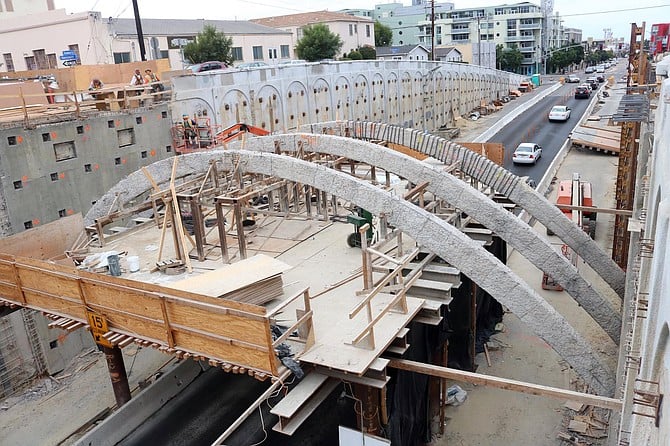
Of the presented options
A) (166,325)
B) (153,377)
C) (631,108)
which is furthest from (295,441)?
(631,108)

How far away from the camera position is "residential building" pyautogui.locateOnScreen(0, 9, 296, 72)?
46.9m

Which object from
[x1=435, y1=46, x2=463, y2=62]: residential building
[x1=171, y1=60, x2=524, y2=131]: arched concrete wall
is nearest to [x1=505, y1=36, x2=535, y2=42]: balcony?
[x1=435, y1=46, x2=463, y2=62]: residential building

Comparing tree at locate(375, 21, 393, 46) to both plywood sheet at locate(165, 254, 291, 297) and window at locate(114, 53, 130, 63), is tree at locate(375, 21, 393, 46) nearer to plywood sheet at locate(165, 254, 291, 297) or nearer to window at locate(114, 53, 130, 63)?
window at locate(114, 53, 130, 63)

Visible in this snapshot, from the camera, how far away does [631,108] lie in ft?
55.4

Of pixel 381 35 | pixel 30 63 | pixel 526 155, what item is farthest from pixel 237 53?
pixel 526 155

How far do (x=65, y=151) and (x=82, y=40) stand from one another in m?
32.2

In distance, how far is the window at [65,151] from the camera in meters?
19.6

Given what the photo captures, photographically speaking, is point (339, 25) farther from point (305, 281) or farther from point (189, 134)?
point (305, 281)

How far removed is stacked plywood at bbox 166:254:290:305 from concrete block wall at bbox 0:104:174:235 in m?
9.44

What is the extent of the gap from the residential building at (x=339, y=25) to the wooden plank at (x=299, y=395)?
69.0m

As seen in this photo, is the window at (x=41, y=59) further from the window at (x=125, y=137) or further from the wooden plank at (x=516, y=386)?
the wooden plank at (x=516, y=386)

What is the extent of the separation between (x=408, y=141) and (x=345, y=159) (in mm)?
2171

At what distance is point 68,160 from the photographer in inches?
787

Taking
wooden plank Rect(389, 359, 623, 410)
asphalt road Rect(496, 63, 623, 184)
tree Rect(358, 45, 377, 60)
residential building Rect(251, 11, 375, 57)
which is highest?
A: residential building Rect(251, 11, 375, 57)
